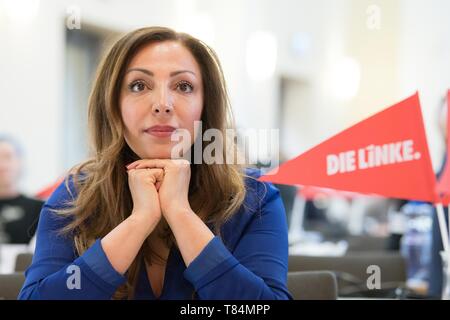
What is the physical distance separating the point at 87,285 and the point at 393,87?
732 centimetres

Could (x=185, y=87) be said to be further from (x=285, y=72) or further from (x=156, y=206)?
(x=285, y=72)

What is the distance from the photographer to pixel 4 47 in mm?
4453

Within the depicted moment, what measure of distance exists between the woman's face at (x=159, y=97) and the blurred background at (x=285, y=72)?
37 cm

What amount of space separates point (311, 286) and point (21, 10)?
12.7ft

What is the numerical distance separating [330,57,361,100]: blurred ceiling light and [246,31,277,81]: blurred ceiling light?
4.36 feet

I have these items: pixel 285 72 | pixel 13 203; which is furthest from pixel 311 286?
pixel 285 72

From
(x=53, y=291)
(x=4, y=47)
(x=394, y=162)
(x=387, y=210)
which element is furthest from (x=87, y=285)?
(x=387, y=210)

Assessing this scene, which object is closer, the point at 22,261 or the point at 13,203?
the point at 22,261

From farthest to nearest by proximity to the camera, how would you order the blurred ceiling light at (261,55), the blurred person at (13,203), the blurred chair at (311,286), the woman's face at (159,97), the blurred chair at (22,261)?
the blurred ceiling light at (261,55), the blurred person at (13,203), the blurred chair at (22,261), the blurred chair at (311,286), the woman's face at (159,97)

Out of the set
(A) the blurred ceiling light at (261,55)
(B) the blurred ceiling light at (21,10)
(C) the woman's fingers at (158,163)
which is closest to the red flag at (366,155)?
(C) the woman's fingers at (158,163)

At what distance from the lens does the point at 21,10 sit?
15.0 feet

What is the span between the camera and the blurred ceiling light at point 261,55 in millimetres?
6652

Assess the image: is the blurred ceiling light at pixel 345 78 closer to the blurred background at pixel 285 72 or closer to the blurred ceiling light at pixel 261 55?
the blurred background at pixel 285 72
